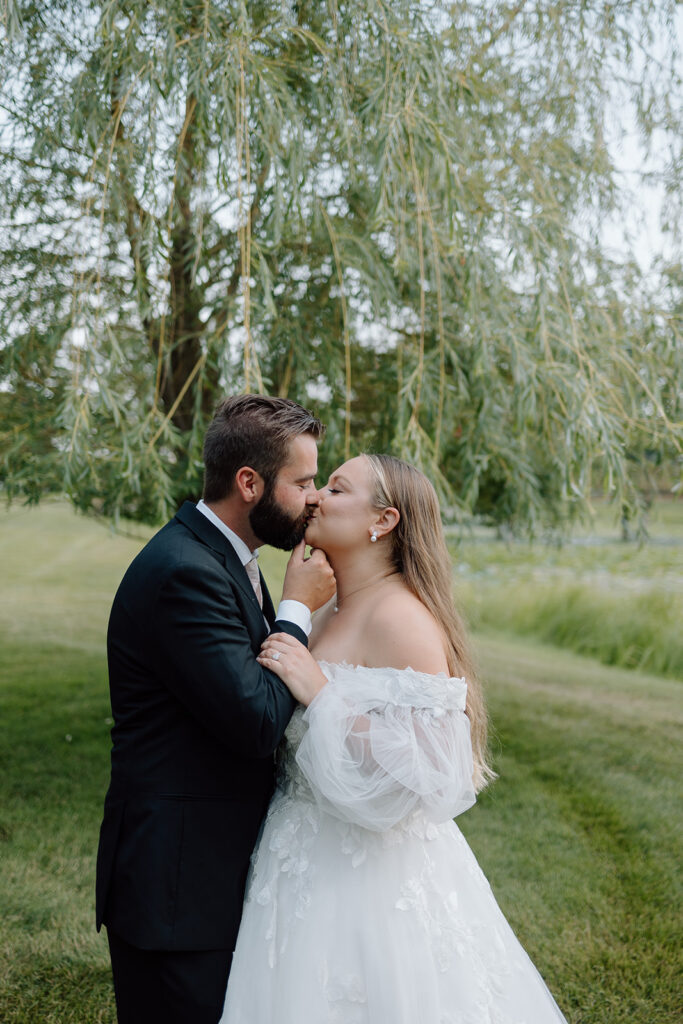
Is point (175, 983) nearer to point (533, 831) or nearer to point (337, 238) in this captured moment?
point (337, 238)

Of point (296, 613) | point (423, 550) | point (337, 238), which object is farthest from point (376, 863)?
point (337, 238)

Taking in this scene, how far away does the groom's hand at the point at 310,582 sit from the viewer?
7.14ft

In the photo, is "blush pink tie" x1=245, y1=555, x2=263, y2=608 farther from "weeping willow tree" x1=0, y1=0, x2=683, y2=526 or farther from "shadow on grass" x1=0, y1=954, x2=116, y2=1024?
"shadow on grass" x1=0, y1=954, x2=116, y2=1024

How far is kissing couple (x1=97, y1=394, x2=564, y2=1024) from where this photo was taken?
1.95 metres

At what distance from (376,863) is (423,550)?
75 cm

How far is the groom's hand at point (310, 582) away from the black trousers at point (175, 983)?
807 mm

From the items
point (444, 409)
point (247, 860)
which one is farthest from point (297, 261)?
point (247, 860)

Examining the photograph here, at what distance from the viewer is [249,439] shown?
217 centimetres

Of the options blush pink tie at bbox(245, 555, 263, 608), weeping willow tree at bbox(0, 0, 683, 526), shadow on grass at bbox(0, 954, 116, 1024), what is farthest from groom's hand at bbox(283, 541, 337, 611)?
shadow on grass at bbox(0, 954, 116, 1024)

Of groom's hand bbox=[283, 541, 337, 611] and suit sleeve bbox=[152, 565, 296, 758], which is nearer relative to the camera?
suit sleeve bbox=[152, 565, 296, 758]

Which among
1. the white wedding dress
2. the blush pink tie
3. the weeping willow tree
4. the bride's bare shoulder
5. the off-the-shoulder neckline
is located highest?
the weeping willow tree

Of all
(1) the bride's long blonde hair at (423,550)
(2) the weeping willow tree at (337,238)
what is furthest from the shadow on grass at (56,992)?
(1) the bride's long blonde hair at (423,550)

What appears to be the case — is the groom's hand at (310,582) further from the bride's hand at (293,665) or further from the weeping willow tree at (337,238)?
the weeping willow tree at (337,238)

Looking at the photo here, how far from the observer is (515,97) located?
15.2 ft
